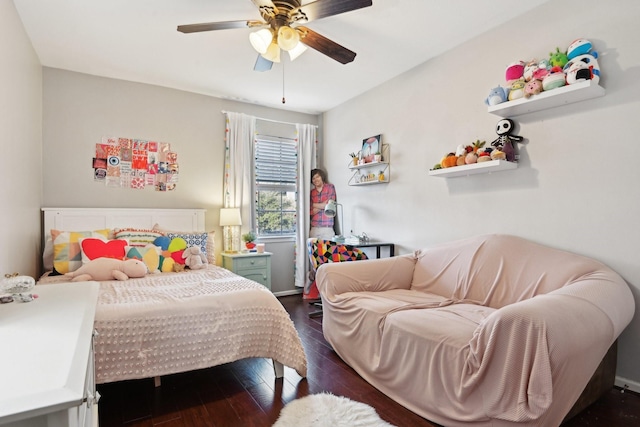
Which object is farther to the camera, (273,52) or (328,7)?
(273,52)

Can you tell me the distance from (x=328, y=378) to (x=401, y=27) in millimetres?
2694

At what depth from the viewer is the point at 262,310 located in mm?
2191

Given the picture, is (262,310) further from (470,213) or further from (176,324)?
(470,213)

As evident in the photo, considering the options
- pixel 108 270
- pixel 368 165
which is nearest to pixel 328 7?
pixel 368 165

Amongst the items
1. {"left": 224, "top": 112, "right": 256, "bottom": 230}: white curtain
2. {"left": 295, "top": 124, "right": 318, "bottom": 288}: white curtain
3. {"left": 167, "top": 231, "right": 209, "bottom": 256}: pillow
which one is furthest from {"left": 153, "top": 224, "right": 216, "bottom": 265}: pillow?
{"left": 295, "top": 124, "right": 318, "bottom": 288}: white curtain

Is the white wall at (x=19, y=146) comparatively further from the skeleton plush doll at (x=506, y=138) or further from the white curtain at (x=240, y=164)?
the skeleton plush doll at (x=506, y=138)

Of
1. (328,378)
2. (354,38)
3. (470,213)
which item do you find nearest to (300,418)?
(328,378)

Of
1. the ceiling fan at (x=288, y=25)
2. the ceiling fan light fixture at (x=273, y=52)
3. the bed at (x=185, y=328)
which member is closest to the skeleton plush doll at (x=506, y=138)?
the ceiling fan at (x=288, y=25)

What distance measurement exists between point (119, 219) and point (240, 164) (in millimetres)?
1494

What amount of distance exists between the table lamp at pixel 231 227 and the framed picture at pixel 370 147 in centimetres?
167

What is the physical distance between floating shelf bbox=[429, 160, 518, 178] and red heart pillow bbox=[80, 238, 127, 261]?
2.86m

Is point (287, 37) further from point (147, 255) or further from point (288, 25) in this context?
point (147, 255)

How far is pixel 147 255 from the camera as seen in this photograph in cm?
309

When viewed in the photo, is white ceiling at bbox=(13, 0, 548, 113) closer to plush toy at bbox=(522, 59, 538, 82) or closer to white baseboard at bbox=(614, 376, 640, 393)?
plush toy at bbox=(522, 59, 538, 82)
